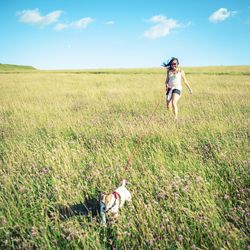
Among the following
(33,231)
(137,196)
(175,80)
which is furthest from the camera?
(175,80)

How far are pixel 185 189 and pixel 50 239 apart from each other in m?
1.64

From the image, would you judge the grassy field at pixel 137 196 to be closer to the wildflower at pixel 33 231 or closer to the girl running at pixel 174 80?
the wildflower at pixel 33 231

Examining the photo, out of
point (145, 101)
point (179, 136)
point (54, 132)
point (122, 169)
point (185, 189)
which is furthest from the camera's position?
point (145, 101)

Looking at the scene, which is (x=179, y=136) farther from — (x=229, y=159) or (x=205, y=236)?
(x=205, y=236)

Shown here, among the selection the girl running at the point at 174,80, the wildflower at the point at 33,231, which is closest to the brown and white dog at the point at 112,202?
the wildflower at the point at 33,231

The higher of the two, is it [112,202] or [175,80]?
[175,80]

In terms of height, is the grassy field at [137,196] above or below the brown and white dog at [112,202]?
below

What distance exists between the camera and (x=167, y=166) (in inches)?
146

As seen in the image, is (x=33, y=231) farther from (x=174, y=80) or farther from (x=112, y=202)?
(x=174, y=80)

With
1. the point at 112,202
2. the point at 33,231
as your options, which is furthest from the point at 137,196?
the point at 33,231

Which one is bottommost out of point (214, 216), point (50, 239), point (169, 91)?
point (50, 239)

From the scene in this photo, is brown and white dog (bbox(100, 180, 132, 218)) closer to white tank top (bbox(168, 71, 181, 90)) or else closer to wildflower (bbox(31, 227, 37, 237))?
wildflower (bbox(31, 227, 37, 237))

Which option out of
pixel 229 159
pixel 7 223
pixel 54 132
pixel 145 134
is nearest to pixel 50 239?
pixel 7 223

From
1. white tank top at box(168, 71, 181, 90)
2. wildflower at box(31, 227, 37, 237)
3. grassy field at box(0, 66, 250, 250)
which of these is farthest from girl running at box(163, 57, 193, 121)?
wildflower at box(31, 227, 37, 237)
